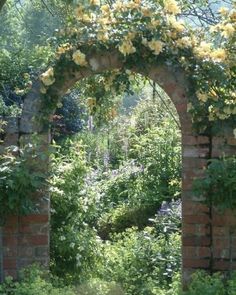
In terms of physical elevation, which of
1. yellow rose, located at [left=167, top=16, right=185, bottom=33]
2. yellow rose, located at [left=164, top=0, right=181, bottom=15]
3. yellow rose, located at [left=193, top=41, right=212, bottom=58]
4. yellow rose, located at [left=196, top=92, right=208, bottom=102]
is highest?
yellow rose, located at [left=164, top=0, right=181, bottom=15]

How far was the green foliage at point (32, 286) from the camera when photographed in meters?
4.35

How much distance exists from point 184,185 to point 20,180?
1.23 metres

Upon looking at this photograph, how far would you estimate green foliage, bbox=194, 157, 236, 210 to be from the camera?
4.51 metres

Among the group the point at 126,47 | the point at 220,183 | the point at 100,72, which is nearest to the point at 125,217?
the point at 100,72

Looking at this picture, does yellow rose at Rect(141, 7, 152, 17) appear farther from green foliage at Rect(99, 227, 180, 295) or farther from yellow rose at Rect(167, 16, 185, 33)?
green foliage at Rect(99, 227, 180, 295)

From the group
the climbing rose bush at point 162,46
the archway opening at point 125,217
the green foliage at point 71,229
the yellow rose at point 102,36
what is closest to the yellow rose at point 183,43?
the climbing rose bush at point 162,46

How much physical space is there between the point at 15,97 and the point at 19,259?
234 inches

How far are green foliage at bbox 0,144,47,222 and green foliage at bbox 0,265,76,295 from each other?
45cm

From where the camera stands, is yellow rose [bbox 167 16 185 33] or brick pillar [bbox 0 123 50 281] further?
brick pillar [bbox 0 123 50 281]

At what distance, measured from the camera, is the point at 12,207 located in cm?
471

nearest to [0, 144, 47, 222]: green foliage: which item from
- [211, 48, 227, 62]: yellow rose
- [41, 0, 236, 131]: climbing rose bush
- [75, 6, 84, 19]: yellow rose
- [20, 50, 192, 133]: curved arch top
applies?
[20, 50, 192, 133]: curved arch top

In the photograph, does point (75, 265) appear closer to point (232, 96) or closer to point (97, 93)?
point (97, 93)

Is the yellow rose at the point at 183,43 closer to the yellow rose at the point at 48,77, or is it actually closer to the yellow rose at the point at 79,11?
the yellow rose at the point at 79,11

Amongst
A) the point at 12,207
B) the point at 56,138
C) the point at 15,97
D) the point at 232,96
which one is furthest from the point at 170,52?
the point at 56,138
